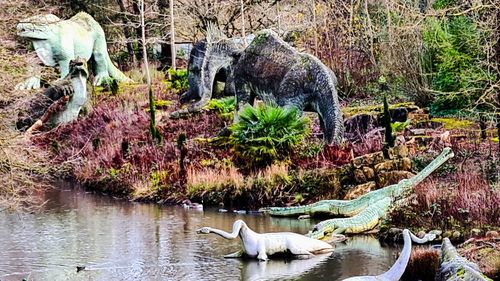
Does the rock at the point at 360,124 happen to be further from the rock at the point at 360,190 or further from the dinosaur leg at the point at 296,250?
the dinosaur leg at the point at 296,250

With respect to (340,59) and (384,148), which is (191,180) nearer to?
(384,148)

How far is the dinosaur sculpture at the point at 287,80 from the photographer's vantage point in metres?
19.2

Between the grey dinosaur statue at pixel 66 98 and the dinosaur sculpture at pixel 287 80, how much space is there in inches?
272

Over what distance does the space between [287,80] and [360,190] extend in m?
3.92

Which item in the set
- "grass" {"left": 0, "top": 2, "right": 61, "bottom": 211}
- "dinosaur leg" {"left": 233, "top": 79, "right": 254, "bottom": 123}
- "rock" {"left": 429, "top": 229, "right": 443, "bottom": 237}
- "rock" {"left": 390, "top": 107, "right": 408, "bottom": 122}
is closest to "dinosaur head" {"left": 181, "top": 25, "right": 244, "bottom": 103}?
"dinosaur leg" {"left": 233, "top": 79, "right": 254, "bottom": 123}

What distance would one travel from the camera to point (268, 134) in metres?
19.1

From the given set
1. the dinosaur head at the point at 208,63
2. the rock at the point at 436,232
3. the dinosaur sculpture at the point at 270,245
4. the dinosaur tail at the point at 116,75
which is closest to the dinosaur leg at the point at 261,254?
the dinosaur sculpture at the point at 270,245

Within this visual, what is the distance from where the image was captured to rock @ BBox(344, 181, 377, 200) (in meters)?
16.8

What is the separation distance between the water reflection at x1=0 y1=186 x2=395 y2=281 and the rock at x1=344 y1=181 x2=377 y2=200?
1.19 metres

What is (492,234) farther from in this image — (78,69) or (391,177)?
(78,69)

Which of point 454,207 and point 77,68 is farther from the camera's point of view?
point 77,68

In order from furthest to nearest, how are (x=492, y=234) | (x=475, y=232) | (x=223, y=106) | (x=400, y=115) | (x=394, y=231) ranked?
(x=223, y=106), (x=400, y=115), (x=394, y=231), (x=475, y=232), (x=492, y=234)

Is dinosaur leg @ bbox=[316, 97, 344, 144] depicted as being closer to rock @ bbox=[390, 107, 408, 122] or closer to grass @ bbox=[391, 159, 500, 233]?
rock @ bbox=[390, 107, 408, 122]

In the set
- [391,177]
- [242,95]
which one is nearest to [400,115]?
[242,95]
